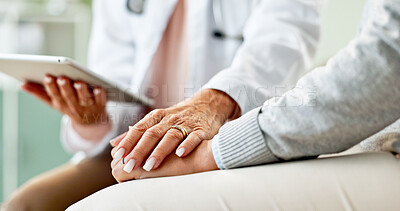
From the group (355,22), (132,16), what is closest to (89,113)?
(132,16)

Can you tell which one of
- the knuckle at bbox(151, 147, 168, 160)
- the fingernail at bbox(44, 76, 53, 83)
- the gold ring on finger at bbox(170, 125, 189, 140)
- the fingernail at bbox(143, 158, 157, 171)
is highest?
the gold ring on finger at bbox(170, 125, 189, 140)

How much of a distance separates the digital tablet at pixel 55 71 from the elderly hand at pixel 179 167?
27 centimetres

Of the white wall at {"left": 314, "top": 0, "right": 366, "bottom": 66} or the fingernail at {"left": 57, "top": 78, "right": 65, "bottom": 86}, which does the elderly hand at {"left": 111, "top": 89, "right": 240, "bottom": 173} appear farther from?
the white wall at {"left": 314, "top": 0, "right": 366, "bottom": 66}

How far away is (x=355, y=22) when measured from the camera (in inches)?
60.1

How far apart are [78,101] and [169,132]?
0.46m

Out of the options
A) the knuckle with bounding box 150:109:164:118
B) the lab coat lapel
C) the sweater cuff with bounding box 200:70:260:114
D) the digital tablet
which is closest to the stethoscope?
the lab coat lapel

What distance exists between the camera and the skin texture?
2.84 feet

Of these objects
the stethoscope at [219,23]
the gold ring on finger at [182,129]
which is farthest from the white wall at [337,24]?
the gold ring on finger at [182,129]

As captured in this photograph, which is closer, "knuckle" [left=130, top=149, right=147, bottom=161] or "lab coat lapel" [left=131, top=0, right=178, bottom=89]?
"knuckle" [left=130, top=149, right=147, bottom=161]

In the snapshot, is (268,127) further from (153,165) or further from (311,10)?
(311,10)

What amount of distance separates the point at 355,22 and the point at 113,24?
2.71 feet

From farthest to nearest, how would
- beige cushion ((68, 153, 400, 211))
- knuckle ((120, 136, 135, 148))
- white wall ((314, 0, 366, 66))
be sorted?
white wall ((314, 0, 366, 66)) < knuckle ((120, 136, 135, 148)) < beige cushion ((68, 153, 400, 211))

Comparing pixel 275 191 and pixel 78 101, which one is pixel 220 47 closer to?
pixel 78 101

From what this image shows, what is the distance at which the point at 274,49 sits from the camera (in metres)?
0.87
